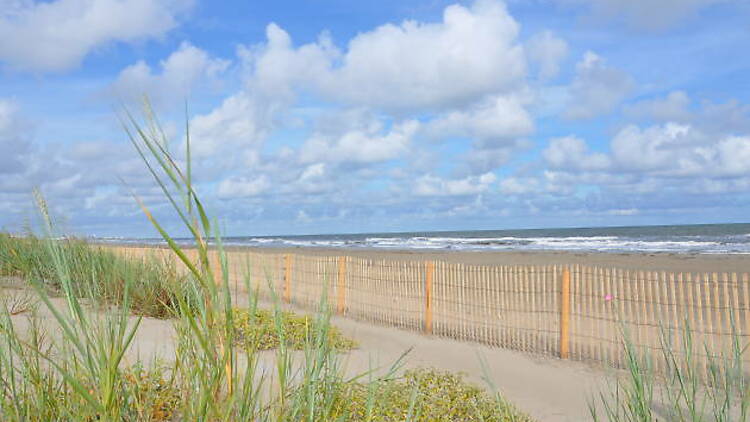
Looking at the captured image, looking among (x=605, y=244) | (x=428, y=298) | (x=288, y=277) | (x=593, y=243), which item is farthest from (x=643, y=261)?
(x=593, y=243)

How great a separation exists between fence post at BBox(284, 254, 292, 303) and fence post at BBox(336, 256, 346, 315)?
164 centimetres

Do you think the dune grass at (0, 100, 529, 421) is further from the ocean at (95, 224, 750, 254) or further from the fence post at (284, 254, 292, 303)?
the ocean at (95, 224, 750, 254)

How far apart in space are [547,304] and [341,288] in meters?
3.95

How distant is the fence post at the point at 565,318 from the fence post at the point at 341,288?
4.07 meters

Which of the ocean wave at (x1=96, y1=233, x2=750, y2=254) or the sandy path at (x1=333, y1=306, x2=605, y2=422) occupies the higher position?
the ocean wave at (x1=96, y1=233, x2=750, y2=254)

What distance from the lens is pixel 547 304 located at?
7492mm

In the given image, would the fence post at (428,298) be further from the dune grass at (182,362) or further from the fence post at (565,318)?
the dune grass at (182,362)

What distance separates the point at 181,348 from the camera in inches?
74.4

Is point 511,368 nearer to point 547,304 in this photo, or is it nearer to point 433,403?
point 547,304

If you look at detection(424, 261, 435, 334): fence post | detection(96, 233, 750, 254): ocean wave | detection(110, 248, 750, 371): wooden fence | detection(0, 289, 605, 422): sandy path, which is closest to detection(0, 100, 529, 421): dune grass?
detection(0, 289, 605, 422): sandy path

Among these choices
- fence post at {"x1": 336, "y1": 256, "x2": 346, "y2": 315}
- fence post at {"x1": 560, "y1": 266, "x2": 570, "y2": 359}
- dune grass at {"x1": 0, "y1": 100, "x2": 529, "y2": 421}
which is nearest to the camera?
dune grass at {"x1": 0, "y1": 100, "x2": 529, "y2": 421}

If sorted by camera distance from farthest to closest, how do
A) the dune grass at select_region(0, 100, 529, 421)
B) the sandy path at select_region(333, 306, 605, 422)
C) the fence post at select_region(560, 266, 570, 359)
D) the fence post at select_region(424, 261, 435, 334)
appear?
the fence post at select_region(424, 261, 435, 334), the fence post at select_region(560, 266, 570, 359), the sandy path at select_region(333, 306, 605, 422), the dune grass at select_region(0, 100, 529, 421)

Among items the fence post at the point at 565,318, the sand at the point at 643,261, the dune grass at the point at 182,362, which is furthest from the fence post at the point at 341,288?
the sand at the point at 643,261

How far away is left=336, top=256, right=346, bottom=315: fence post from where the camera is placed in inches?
408
